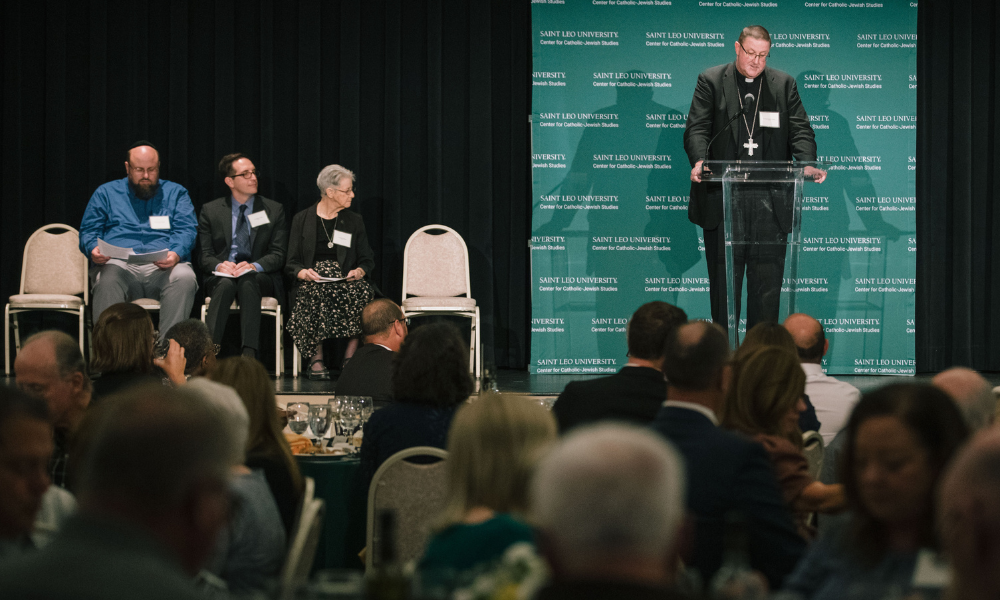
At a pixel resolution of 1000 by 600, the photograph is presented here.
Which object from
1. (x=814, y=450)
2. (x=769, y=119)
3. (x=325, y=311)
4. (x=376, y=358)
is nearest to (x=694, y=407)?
(x=814, y=450)

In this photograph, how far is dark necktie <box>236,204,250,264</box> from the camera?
7.04 m

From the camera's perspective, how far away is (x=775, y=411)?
8.11 feet

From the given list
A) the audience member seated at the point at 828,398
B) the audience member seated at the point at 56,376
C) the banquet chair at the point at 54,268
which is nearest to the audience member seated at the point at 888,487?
the audience member seated at the point at 828,398

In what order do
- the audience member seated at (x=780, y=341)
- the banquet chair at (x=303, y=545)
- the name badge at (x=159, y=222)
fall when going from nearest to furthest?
the banquet chair at (x=303, y=545)
the audience member seated at (x=780, y=341)
the name badge at (x=159, y=222)

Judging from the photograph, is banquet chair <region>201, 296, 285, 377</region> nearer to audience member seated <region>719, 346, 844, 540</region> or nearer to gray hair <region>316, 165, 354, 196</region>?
gray hair <region>316, 165, 354, 196</region>

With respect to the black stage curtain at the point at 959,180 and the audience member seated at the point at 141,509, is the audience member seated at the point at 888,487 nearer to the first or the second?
the audience member seated at the point at 141,509

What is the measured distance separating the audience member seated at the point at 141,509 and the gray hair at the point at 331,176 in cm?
588

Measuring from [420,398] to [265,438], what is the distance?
28.4 inches

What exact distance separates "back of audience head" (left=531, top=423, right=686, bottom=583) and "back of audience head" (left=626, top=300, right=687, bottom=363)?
2.11 metres

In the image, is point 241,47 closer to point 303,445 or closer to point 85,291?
point 85,291

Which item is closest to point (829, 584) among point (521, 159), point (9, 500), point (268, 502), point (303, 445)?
point (268, 502)

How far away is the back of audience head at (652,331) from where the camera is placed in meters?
3.28

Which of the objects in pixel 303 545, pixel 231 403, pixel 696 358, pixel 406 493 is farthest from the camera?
pixel 406 493

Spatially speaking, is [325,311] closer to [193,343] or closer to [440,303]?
[440,303]
